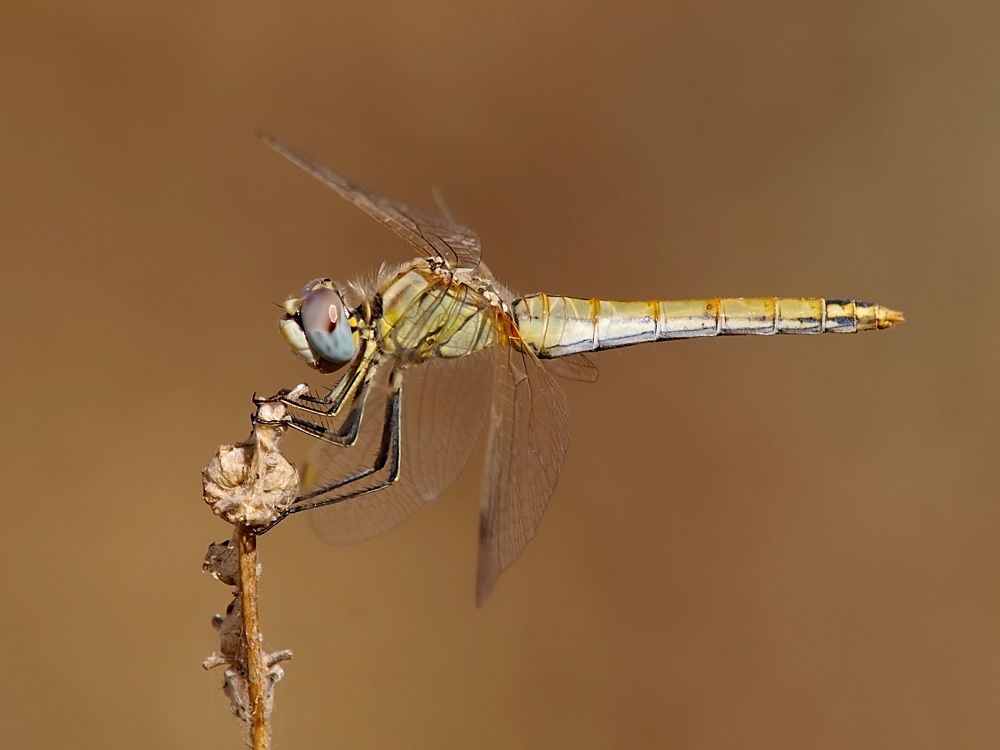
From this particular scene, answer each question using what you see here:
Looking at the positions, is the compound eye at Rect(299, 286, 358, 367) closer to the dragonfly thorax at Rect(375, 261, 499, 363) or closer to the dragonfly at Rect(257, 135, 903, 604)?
the dragonfly at Rect(257, 135, 903, 604)

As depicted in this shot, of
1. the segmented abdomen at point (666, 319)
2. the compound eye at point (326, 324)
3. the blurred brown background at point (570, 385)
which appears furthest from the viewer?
the blurred brown background at point (570, 385)

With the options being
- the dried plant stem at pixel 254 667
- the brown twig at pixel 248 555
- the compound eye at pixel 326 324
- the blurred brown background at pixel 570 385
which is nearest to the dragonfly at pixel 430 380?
the compound eye at pixel 326 324

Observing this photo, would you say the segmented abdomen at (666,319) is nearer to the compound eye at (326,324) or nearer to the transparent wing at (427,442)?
the transparent wing at (427,442)

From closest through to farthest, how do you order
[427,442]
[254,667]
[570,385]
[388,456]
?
[254,667] → [388,456] → [427,442] → [570,385]

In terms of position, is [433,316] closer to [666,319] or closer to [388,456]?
[388,456]

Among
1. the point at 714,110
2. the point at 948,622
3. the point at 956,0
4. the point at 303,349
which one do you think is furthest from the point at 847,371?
the point at 303,349

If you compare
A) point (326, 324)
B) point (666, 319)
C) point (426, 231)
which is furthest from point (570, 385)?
point (326, 324)
